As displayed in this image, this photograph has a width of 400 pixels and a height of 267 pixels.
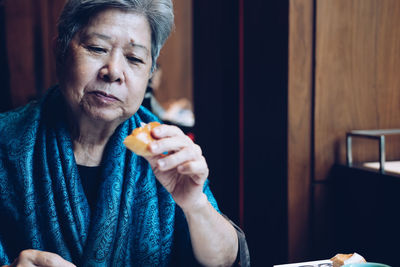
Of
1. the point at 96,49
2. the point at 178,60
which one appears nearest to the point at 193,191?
the point at 96,49

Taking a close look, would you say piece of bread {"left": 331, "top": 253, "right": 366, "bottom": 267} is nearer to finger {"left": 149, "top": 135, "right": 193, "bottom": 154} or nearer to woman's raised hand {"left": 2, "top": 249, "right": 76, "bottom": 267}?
finger {"left": 149, "top": 135, "right": 193, "bottom": 154}

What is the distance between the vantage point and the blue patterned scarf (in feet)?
4.28

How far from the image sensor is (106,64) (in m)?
1.25

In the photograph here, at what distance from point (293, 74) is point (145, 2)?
916 millimetres

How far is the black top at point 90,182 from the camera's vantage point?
4.65 feet

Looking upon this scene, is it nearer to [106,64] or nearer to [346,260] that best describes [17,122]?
[106,64]

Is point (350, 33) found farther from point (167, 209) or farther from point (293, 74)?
point (167, 209)

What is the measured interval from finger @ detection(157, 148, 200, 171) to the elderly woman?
113 mm

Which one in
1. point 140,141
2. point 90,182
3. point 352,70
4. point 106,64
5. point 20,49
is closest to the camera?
point 140,141

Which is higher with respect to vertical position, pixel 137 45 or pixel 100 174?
pixel 137 45

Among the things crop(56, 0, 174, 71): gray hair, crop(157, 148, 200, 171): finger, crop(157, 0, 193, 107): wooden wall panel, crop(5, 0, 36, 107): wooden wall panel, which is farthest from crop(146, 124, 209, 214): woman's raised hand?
crop(157, 0, 193, 107): wooden wall panel

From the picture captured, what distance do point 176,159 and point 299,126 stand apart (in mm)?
1093

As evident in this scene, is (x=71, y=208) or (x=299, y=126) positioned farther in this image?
(x=299, y=126)

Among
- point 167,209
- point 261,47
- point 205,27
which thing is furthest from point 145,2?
point 205,27
